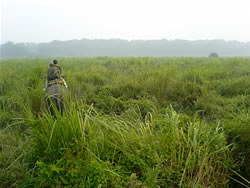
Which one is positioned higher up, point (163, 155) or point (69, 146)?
point (69, 146)

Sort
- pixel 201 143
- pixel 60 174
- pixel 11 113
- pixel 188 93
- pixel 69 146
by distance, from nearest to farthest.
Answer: pixel 60 174 → pixel 69 146 → pixel 201 143 → pixel 11 113 → pixel 188 93

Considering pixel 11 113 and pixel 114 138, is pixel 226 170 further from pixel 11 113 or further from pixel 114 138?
pixel 11 113

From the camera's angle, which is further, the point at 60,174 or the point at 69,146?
the point at 69,146

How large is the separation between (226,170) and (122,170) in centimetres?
105

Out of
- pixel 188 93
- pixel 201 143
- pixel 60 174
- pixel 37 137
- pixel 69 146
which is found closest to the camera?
pixel 60 174

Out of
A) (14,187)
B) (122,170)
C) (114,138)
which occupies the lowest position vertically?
(14,187)

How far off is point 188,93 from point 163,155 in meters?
3.29

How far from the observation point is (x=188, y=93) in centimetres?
462

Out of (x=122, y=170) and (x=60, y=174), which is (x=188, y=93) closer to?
(x=122, y=170)

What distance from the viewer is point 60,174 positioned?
135 centimetres

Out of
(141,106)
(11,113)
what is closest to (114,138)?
(141,106)

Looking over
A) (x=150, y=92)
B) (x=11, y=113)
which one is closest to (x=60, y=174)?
(x=11, y=113)

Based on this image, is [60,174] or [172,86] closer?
[60,174]

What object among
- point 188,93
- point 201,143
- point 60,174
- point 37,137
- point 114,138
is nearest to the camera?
point 60,174
